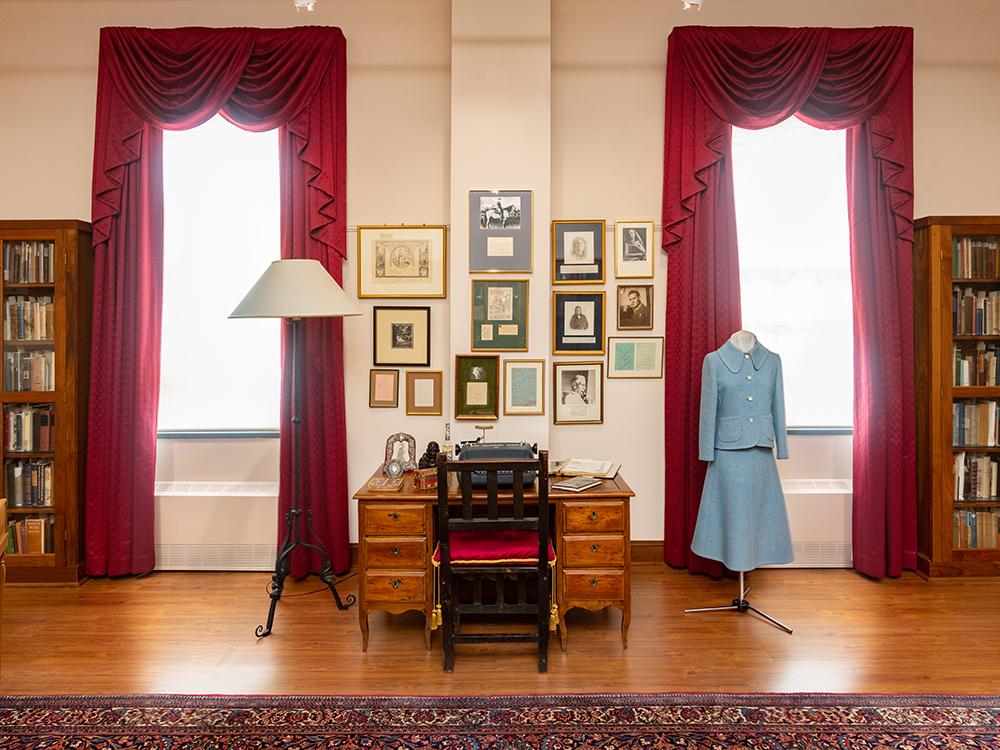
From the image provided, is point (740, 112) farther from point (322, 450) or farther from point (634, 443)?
point (322, 450)

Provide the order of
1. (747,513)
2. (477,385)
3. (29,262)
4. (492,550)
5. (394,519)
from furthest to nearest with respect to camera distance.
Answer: (477,385)
(29,262)
(747,513)
(394,519)
(492,550)

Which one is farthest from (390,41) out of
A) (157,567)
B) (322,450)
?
(157,567)

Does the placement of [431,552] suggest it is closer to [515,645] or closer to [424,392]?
[515,645]

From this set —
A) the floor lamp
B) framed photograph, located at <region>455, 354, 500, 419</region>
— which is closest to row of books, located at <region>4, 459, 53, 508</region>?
the floor lamp

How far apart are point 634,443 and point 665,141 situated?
1.74 m

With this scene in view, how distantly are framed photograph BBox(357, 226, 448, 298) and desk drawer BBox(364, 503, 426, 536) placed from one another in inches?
55.3

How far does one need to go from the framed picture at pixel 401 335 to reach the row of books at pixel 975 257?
2.95 m

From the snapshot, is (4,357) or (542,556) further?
(4,357)

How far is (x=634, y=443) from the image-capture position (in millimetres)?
3982

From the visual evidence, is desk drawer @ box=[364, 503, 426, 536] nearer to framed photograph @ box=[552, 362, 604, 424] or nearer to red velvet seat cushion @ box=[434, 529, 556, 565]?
red velvet seat cushion @ box=[434, 529, 556, 565]

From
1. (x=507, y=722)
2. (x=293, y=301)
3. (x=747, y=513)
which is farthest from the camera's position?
(x=747, y=513)

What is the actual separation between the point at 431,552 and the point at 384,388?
1230mm

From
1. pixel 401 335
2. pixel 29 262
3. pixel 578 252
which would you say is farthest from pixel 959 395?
pixel 29 262

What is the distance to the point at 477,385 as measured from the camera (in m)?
3.80
